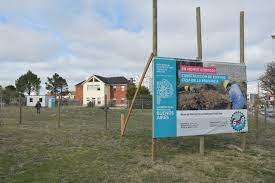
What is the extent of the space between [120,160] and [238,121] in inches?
185

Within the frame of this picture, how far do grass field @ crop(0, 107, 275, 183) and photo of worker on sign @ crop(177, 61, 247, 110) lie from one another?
158 centimetres

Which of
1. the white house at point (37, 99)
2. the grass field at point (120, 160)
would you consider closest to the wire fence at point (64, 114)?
the white house at point (37, 99)

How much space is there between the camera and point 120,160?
9.33 meters

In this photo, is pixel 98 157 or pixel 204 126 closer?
pixel 98 157

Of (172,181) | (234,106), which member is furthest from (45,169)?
(234,106)

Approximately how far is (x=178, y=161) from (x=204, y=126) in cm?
187

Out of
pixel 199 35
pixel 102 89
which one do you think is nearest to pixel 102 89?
pixel 102 89

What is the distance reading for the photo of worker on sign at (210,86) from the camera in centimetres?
1033

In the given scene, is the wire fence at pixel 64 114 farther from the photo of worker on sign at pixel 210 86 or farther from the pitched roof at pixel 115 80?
the pitched roof at pixel 115 80

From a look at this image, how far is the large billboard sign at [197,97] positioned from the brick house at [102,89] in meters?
73.5

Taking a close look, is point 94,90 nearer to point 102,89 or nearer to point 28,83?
point 102,89

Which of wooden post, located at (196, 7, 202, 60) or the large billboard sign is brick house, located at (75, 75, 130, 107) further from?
the large billboard sign

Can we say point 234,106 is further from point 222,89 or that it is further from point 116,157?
point 116,157

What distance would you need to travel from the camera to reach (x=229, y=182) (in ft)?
25.6
